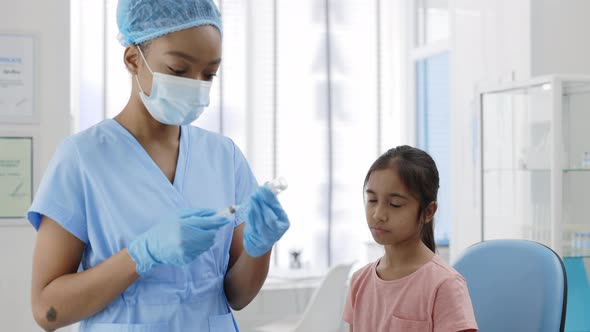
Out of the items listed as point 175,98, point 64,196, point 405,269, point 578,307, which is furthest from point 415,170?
point 578,307

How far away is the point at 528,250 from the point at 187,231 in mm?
795

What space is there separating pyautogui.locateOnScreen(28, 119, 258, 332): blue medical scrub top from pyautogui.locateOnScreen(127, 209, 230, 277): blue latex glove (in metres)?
0.09

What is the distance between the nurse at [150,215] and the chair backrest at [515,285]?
57 cm

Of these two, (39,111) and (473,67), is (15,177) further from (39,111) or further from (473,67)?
(473,67)

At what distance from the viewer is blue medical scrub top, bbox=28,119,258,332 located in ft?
3.77

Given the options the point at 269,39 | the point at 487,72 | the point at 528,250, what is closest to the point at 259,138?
the point at 269,39

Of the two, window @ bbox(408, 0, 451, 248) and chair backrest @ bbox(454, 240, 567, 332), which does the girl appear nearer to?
chair backrest @ bbox(454, 240, 567, 332)

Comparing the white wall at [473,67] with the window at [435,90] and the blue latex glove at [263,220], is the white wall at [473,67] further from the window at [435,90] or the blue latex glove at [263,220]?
the blue latex glove at [263,220]

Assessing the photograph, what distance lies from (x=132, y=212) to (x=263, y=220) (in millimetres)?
240

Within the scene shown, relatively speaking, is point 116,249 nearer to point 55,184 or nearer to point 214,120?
point 55,184

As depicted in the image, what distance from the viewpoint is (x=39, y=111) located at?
273cm

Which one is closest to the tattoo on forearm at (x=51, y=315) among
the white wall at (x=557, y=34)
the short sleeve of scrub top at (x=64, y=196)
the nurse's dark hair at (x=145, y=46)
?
the short sleeve of scrub top at (x=64, y=196)

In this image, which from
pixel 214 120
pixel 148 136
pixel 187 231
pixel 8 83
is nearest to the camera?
pixel 187 231

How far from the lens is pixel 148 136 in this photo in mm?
1271
